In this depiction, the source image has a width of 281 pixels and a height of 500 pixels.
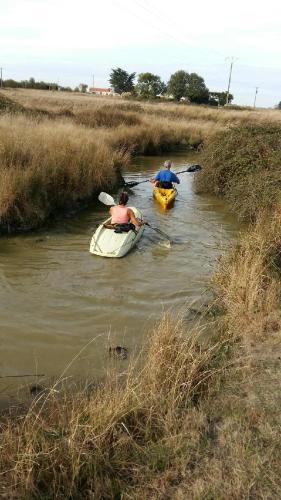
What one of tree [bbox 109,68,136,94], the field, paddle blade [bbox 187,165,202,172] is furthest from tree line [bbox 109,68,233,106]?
the field

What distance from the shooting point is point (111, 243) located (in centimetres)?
928

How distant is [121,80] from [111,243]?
9711 cm

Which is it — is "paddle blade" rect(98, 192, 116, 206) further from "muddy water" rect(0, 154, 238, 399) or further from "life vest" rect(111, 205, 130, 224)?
"life vest" rect(111, 205, 130, 224)

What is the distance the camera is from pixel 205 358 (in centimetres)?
449

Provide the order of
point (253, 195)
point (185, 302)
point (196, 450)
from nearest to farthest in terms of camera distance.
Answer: point (196, 450) < point (185, 302) < point (253, 195)

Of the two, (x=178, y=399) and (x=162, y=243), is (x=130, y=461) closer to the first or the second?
(x=178, y=399)

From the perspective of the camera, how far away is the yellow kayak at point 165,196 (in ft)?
46.2

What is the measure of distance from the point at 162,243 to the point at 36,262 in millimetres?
2914

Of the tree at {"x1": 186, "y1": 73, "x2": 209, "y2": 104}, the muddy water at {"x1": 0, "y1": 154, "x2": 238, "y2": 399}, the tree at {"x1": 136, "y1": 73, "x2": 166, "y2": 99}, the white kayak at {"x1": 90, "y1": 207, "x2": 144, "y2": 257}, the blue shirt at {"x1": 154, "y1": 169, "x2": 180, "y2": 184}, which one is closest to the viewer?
the muddy water at {"x1": 0, "y1": 154, "x2": 238, "y2": 399}

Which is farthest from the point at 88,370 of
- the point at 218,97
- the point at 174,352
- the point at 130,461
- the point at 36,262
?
the point at 218,97

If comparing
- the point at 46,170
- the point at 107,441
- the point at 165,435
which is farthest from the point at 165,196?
the point at 107,441

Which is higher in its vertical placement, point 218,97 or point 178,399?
point 218,97

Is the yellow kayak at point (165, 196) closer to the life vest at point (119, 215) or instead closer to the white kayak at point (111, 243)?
the life vest at point (119, 215)

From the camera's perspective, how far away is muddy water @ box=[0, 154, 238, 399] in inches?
221
